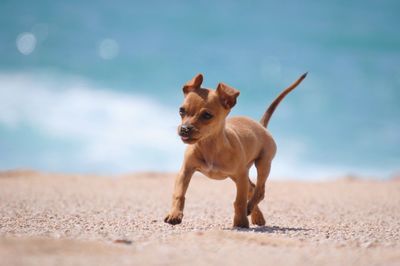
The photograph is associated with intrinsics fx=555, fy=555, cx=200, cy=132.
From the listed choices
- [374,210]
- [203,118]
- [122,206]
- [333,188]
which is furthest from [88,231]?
[333,188]

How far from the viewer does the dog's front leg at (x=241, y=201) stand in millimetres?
7332

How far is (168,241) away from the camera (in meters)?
5.77

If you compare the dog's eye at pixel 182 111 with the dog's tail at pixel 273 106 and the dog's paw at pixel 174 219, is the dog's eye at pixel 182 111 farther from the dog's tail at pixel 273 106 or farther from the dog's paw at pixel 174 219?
the dog's tail at pixel 273 106

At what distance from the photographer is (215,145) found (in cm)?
714

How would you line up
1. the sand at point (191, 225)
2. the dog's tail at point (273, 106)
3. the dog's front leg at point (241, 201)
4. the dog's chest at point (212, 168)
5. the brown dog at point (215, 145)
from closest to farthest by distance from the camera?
the sand at point (191, 225) < the brown dog at point (215, 145) < the dog's chest at point (212, 168) < the dog's front leg at point (241, 201) < the dog's tail at point (273, 106)

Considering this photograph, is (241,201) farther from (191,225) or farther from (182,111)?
(182,111)

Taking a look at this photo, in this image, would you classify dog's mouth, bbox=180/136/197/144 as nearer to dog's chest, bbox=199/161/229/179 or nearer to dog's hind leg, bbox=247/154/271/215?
dog's chest, bbox=199/161/229/179

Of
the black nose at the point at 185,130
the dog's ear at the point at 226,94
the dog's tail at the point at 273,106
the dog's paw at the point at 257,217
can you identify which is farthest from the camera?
the dog's tail at the point at 273,106

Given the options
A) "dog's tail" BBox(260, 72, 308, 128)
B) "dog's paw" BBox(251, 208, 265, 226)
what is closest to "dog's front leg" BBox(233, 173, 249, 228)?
"dog's paw" BBox(251, 208, 265, 226)

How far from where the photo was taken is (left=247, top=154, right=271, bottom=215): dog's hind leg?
8031 millimetres

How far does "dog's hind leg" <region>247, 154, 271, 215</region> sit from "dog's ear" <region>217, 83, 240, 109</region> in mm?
1588

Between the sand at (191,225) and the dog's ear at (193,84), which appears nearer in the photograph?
the sand at (191,225)

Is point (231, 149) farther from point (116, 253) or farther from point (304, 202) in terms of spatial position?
point (304, 202)

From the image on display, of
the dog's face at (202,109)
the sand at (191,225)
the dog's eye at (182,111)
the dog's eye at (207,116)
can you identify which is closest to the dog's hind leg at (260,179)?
the sand at (191,225)
